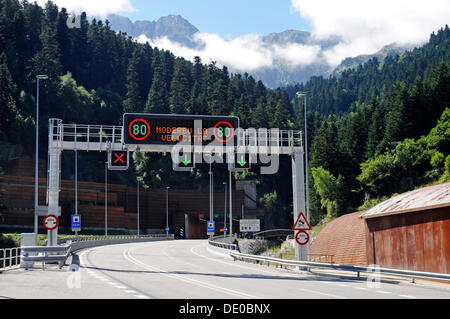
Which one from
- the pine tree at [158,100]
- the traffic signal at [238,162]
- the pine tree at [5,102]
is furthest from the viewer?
the pine tree at [158,100]

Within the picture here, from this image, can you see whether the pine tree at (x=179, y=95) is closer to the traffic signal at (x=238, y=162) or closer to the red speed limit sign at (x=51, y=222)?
the traffic signal at (x=238, y=162)

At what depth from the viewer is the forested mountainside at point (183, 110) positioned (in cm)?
9556

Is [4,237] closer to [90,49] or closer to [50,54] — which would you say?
[50,54]

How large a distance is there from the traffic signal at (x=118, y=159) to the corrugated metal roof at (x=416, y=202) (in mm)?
13546

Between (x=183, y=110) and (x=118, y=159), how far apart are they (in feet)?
397

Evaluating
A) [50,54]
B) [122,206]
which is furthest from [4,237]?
[50,54]

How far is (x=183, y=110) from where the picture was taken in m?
152

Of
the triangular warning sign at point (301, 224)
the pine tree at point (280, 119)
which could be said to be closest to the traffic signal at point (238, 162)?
the triangular warning sign at point (301, 224)

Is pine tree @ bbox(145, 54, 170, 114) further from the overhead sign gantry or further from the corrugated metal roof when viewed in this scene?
the corrugated metal roof

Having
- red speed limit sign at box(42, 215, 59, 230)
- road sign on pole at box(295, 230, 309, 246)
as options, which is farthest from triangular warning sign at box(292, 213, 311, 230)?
red speed limit sign at box(42, 215, 59, 230)

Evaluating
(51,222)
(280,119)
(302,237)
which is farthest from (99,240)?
(280,119)

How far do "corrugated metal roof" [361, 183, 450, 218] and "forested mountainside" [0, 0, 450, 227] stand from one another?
4990 centimetres

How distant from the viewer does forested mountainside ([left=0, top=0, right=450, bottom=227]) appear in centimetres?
9556

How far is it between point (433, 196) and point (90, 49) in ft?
535
